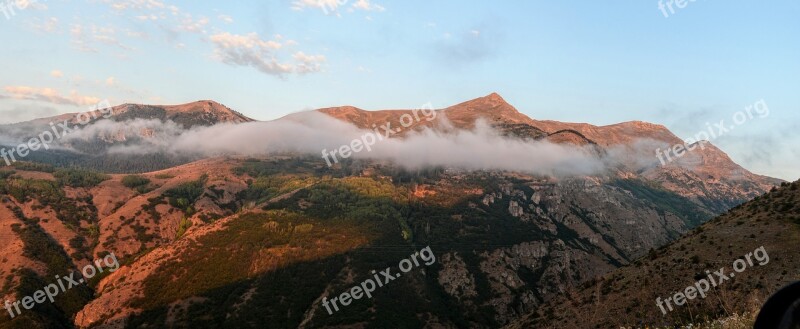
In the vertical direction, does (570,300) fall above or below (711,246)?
below

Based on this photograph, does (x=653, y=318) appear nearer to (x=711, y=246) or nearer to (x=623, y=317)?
(x=623, y=317)

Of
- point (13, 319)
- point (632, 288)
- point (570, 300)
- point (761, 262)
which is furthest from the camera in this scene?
point (13, 319)

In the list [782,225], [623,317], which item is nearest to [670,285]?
[623,317]

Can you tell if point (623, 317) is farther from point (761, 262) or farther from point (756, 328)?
point (756, 328)

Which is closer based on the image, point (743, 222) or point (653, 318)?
point (653, 318)

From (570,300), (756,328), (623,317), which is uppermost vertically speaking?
(756,328)

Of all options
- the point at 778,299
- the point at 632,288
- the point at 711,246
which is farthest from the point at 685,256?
the point at 778,299

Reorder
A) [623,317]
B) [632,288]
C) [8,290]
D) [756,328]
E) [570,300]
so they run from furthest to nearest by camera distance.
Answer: [8,290] < [570,300] < [632,288] < [623,317] < [756,328]
